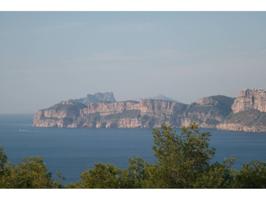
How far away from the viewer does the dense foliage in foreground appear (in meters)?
5.47

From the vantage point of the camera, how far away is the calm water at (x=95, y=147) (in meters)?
19.8

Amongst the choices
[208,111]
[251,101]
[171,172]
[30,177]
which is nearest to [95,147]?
[208,111]

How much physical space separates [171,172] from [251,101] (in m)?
24.8

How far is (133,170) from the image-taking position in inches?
246

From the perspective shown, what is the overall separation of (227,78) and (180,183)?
20.0m

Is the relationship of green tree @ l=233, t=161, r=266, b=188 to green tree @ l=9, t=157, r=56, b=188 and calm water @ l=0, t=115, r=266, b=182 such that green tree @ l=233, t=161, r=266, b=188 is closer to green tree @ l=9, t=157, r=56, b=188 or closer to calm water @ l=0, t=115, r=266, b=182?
green tree @ l=9, t=157, r=56, b=188

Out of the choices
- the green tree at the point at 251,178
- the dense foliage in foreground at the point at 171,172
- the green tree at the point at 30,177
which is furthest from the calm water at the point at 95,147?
the green tree at the point at 251,178

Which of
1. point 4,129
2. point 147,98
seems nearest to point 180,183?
point 147,98

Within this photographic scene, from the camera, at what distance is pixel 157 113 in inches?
1275

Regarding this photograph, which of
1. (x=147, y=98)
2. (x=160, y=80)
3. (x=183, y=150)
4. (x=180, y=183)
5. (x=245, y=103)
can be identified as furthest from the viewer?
(x=147, y=98)

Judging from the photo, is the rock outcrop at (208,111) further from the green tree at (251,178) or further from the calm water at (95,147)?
the green tree at (251,178)

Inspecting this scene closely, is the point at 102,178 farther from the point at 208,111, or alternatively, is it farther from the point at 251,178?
the point at 208,111

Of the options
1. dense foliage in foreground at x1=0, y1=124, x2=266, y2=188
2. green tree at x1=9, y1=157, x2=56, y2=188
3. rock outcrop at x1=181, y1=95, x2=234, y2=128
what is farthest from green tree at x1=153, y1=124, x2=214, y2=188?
rock outcrop at x1=181, y1=95, x2=234, y2=128
